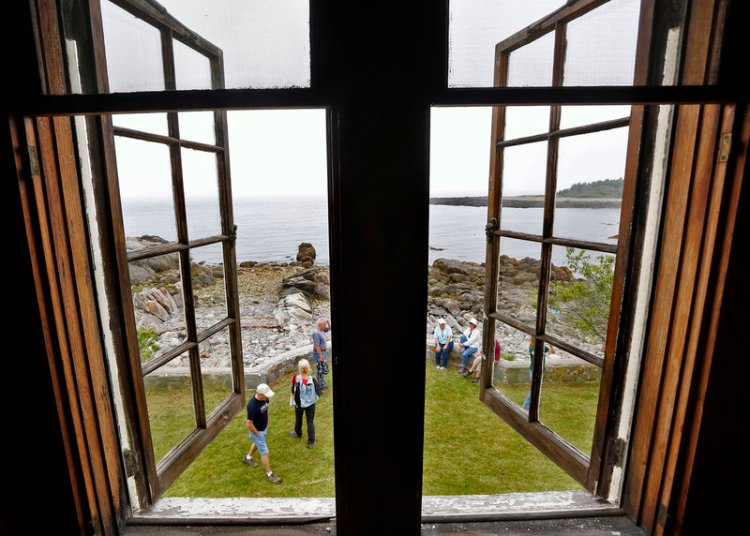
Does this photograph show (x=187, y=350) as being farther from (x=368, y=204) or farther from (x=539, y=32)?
(x=539, y=32)

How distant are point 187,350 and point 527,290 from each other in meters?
1.31

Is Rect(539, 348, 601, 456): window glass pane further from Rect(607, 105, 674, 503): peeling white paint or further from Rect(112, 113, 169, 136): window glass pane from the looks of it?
Rect(112, 113, 169, 136): window glass pane

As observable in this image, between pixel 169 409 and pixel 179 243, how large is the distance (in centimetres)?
63

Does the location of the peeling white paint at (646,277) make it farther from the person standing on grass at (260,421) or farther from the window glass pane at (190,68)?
the person standing on grass at (260,421)

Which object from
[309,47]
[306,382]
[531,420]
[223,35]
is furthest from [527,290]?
[306,382]

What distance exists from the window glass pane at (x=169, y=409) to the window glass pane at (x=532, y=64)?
4.26 feet

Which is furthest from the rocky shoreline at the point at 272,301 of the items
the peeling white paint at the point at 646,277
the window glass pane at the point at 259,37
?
the window glass pane at the point at 259,37

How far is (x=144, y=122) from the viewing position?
3.52 ft

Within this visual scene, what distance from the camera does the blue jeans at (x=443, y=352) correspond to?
12.8ft

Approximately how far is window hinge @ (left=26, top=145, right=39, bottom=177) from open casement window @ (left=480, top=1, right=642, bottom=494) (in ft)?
3.31

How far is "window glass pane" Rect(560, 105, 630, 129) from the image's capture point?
967 millimetres

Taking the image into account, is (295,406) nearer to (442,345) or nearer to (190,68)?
(442,345)

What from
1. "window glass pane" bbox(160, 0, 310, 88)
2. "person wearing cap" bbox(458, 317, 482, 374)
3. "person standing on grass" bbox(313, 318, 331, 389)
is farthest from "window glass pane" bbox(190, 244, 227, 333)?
"person wearing cap" bbox(458, 317, 482, 374)

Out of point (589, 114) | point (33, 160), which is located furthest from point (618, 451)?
point (33, 160)
